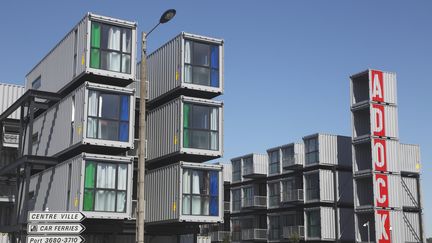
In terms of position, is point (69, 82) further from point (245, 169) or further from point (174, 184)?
point (245, 169)

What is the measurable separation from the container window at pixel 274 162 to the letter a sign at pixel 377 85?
17.2 metres

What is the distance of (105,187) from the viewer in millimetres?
34125

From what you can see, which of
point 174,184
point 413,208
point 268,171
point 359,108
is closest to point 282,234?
point 268,171

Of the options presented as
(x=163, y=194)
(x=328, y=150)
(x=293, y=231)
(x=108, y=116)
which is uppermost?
(x=328, y=150)

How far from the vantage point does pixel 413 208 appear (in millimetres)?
60125

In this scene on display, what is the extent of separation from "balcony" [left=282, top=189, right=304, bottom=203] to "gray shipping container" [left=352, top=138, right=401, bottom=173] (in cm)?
978

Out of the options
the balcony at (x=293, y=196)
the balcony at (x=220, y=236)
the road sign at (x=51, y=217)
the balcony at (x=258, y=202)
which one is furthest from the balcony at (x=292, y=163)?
the road sign at (x=51, y=217)

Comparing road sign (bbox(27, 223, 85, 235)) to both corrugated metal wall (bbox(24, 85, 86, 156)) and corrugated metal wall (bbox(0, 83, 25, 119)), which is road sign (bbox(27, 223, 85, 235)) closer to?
corrugated metal wall (bbox(24, 85, 86, 156))

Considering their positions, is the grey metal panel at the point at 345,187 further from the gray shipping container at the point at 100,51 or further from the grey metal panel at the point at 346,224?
the gray shipping container at the point at 100,51

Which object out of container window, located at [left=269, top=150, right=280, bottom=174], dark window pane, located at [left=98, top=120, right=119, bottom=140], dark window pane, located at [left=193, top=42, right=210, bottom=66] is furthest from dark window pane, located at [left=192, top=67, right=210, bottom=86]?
container window, located at [left=269, top=150, right=280, bottom=174]

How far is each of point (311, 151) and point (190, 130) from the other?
28397mm

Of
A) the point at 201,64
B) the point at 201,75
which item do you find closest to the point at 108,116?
the point at 201,75

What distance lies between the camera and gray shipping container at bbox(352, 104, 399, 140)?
5441 cm

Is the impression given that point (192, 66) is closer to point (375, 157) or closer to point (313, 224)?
point (375, 157)
